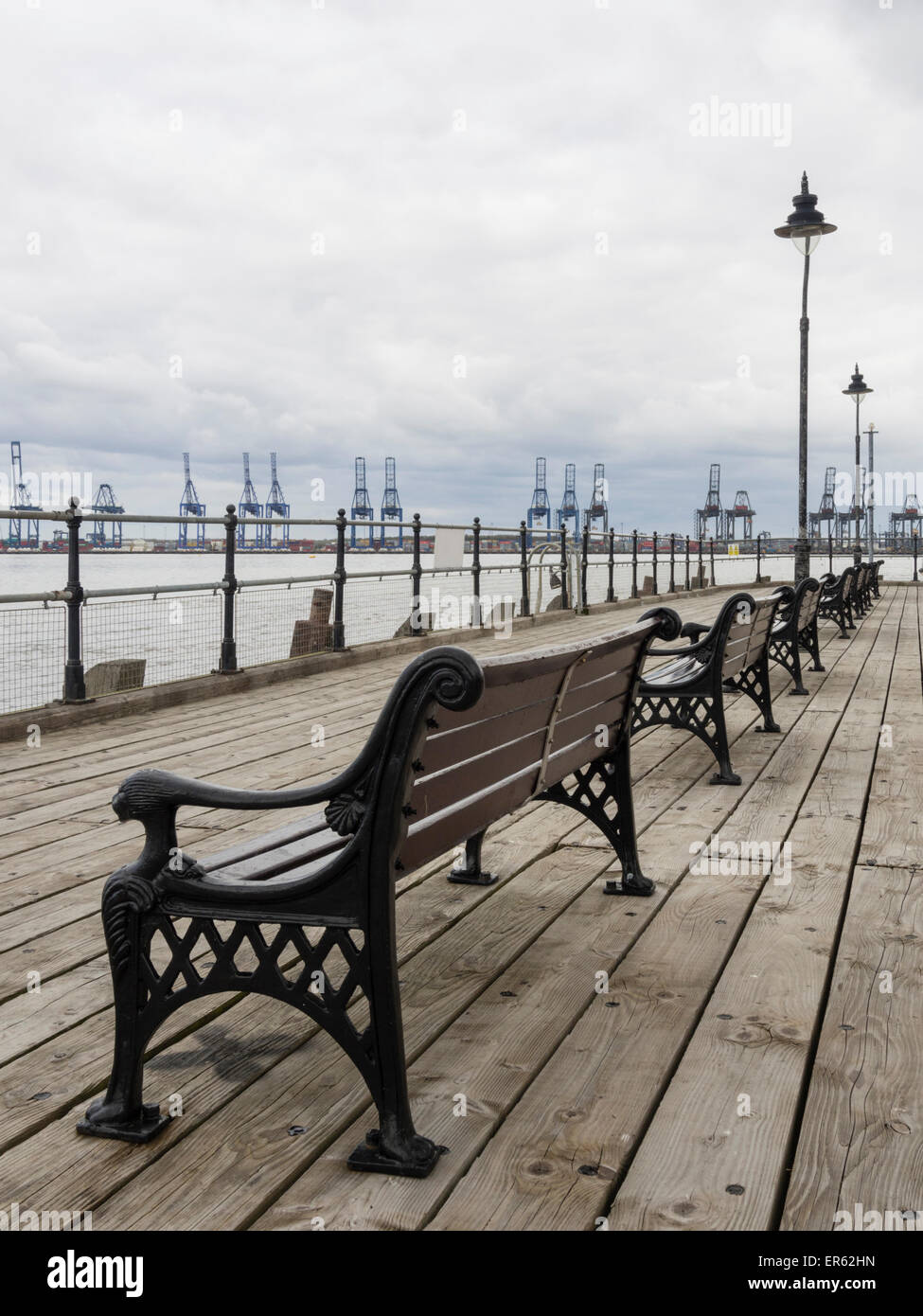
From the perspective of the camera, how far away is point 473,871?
3.71m

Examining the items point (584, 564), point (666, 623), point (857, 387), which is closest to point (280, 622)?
point (666, 623)

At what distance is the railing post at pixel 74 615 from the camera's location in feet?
21.0

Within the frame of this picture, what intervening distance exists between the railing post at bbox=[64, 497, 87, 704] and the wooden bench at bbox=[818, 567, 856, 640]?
852 cm

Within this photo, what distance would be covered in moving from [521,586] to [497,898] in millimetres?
11550

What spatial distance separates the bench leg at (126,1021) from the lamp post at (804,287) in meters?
13.6

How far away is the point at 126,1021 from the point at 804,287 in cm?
1520

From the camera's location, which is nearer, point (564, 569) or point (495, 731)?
point (495, 731)

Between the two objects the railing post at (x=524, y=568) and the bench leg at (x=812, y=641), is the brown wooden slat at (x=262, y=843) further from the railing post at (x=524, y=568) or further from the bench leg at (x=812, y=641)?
the railing post at (x=524, y=568)

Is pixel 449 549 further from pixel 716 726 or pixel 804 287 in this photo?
pixel 716 726

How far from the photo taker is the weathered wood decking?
1.89 metres

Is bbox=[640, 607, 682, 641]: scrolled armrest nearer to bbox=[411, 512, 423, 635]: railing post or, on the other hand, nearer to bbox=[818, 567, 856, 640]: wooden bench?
bbox=[411, 512, 423, 635]: railing post

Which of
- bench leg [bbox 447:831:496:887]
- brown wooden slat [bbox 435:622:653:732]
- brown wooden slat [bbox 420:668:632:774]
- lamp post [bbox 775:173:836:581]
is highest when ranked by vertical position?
lamp post [bbox 775:173:836:581]

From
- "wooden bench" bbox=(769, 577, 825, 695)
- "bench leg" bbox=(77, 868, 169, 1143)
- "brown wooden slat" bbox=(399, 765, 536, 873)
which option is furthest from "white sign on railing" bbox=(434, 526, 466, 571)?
"bench leg" bbox=(77, 868, 169, 1143)

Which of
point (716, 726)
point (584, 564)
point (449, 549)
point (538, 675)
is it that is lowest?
point (716, 726)
